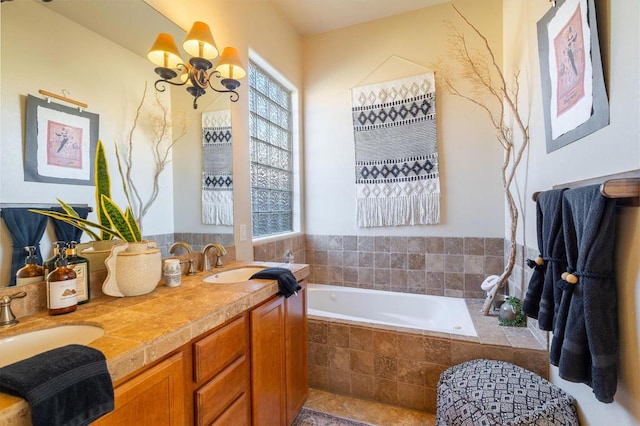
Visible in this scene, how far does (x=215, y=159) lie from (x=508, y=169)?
7.37 ft

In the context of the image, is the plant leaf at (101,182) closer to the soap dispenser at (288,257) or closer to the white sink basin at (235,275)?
the white sink basin at (235,275)

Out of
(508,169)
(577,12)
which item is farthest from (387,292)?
(577,12)

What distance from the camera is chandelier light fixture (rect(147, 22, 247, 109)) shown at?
58.5 inches

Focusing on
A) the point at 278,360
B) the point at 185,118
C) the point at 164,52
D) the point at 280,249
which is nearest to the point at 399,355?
the point at 278,360

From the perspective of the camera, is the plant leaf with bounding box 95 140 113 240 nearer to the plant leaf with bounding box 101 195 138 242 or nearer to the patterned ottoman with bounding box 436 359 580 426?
the plant leaf with bounding box 101 195 138 242

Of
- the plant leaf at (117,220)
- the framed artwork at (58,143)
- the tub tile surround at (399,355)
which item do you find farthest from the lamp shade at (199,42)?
the tub tile surround at (399,355)

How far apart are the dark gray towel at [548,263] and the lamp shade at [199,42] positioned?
1.89 metres

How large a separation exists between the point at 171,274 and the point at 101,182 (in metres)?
0.49

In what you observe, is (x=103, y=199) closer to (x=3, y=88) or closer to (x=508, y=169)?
(x=3, y=88)

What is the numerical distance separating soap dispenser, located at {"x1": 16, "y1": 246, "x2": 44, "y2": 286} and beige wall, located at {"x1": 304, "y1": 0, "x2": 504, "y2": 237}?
2281 millimetres

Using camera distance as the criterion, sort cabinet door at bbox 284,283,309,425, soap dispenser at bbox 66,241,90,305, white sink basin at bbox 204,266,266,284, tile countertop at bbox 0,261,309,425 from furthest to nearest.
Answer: white sink basin at bbox 204,266,266,284
cabinet door at bbox 284,283,309,425
soap dispenser at bbox 66,241,90,305
tile countertop at bbox 0,261,309,425

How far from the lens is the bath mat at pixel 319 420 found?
1714 millimetres

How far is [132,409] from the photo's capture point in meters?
0.73

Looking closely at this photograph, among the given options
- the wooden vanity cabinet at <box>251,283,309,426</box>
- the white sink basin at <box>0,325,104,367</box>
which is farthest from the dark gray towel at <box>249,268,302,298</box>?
the white sink basin at <box>0,325,104,367</box>
